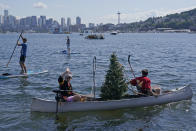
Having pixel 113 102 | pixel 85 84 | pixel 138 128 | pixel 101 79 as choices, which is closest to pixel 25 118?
pixel 113 102

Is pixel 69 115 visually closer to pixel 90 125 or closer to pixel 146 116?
pixel 90 125

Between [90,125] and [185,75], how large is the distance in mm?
13584

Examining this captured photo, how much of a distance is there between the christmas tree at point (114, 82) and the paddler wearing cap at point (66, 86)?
134 centimetres

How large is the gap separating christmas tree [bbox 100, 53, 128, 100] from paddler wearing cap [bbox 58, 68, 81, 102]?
1340mm

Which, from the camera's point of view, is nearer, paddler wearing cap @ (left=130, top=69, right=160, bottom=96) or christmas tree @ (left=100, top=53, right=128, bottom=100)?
christmas tree @ (left=100, top=53, right=128, bottom=100)

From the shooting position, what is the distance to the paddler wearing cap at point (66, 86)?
12.4 m

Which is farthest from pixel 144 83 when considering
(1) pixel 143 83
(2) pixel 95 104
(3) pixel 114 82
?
(2) pixel 95 104

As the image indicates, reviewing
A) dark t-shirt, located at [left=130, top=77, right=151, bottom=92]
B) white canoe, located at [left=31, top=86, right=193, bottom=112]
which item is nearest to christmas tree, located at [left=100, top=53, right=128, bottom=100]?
white canoe, located at [left=31, top=86, right=193, bottom=112]

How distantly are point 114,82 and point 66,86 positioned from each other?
211 centimetres

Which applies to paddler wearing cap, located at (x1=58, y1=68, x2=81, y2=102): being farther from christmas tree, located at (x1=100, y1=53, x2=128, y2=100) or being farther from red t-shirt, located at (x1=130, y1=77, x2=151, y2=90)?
red t-shirt, located at (x1=130, y1=77, x2=151, y2=90)

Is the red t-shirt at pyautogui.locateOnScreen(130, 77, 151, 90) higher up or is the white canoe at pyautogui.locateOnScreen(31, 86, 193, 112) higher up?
the red t-shirt at pyautogui.locateOnScreen(130, 77, 151, 90)

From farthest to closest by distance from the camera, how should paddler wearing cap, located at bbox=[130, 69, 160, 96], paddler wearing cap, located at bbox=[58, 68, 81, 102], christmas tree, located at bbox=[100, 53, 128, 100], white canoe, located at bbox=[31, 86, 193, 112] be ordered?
paddler wearing cap, located at bbox=[130, 69, 160, 96], christmas tree, located at bbox=[100, 53, 128, 100], white canoe, located at bbox=[31, 86, 193, 112], paddler wearing cap, located at bbox=[58, 68, 81, 102]

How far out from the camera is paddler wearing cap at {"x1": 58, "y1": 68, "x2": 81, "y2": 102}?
1241cm

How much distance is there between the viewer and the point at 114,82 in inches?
506
